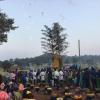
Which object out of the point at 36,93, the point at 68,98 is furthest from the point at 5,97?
the point at 36,93

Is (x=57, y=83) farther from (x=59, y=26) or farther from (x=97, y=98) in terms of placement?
(x=59, y=26)

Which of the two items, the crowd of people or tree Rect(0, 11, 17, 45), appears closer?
the crowd of people

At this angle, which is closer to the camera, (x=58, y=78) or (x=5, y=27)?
(x=58, y=78)

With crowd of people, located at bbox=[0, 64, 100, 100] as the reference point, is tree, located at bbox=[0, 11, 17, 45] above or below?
above

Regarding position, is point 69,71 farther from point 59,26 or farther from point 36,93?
point 59,26

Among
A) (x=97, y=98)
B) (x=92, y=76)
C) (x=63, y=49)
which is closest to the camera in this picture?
(x=97, y=98)

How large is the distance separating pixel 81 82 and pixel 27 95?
17.4m

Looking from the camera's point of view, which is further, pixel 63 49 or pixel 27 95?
pixel 63 49

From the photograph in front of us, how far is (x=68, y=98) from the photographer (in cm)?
2472

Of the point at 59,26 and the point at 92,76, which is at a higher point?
the point at 59,26

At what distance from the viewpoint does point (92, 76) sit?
111 ft

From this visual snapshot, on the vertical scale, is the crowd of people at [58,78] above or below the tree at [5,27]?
below

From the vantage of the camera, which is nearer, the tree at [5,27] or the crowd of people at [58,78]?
the crowd of people at [58,78]

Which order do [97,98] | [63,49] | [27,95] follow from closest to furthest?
[27,95] < [97,98] < [63,49]
